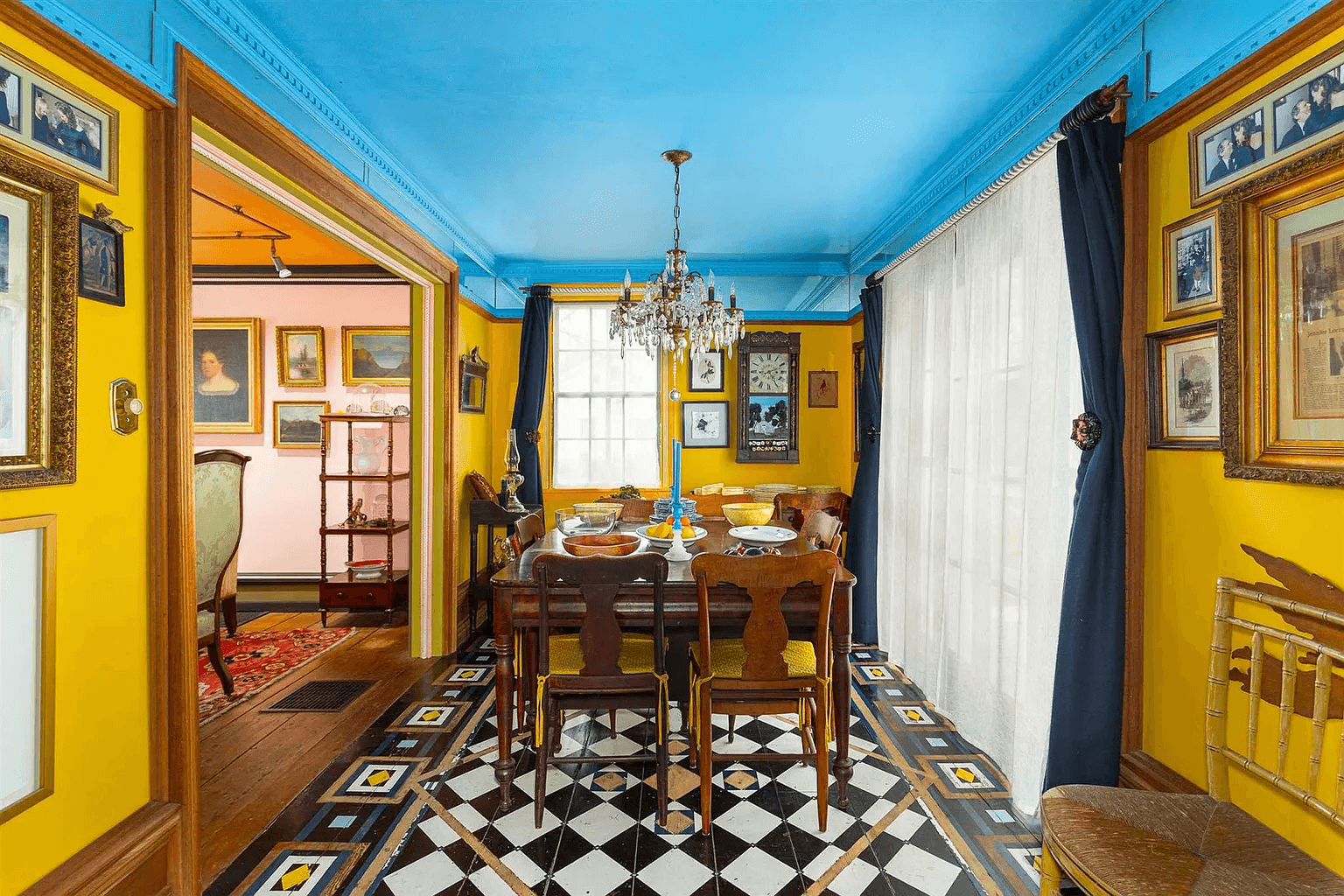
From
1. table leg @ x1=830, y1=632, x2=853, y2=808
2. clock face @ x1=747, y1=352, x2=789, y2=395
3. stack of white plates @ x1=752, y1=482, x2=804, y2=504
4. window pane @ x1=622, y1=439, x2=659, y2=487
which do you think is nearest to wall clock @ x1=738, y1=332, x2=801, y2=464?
clock face @ x1=747, y1=352, x2=789, y2=395

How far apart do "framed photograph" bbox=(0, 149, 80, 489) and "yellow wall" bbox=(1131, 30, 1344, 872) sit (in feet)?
9.88

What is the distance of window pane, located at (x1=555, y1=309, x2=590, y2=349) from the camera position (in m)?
5.45

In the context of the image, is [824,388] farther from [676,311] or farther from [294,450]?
[294,450]

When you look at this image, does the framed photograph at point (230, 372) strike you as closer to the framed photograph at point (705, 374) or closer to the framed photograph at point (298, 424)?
the framed photograph at point (298, 424)

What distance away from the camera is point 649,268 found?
5137mm

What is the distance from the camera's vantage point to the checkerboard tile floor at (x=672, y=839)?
199 centimetres

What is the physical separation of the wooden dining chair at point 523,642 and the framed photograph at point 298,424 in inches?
118

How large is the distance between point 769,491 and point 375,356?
11.3ft

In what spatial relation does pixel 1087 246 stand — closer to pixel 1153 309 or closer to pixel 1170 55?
pixel 1153 309

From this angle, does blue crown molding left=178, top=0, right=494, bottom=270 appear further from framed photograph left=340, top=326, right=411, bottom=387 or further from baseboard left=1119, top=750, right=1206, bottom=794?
baseboard left=1119, top=750, right=1206, bottom=794

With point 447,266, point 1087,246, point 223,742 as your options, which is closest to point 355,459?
point 447,266

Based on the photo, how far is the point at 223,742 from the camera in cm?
294

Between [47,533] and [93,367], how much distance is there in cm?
44

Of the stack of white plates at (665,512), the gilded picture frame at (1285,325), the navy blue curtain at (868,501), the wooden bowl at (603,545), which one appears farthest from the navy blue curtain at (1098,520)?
the navy blue curtain at (868,501)
